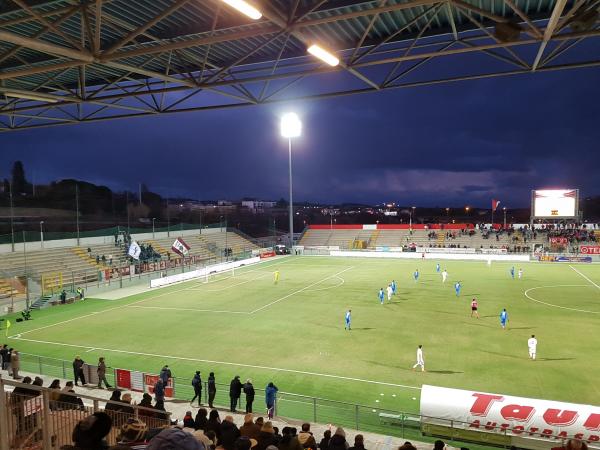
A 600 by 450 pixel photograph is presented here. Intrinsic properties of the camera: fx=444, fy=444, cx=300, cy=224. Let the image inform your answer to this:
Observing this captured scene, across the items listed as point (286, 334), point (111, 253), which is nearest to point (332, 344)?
point (286, 334)

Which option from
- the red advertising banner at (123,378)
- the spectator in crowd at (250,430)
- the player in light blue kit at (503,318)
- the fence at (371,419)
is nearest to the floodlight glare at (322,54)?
the spectator in crowd at (250,430)

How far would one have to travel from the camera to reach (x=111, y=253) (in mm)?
47906

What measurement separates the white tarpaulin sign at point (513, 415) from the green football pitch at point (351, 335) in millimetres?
2479

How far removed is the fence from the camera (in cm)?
1153

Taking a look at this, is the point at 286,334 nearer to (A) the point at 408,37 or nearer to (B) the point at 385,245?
(A) the point at 408,37

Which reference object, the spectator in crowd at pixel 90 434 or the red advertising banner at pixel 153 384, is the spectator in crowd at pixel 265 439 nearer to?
the spectator in crowd at pixel 90 434

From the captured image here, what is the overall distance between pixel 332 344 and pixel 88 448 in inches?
723

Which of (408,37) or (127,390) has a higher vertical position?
(408,37)

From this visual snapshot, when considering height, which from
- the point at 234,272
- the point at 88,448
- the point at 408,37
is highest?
the point at 408,37

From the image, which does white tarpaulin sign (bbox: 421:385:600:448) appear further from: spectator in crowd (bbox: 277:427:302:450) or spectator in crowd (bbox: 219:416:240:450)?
spectator in crowd (bbox: 219:416:240:450)

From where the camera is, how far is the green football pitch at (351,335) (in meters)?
16.7

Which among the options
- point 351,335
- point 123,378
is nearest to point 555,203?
point 351,335

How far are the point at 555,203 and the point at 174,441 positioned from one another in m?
70.0

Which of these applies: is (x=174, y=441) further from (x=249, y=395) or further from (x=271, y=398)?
(x=249, y=395)
